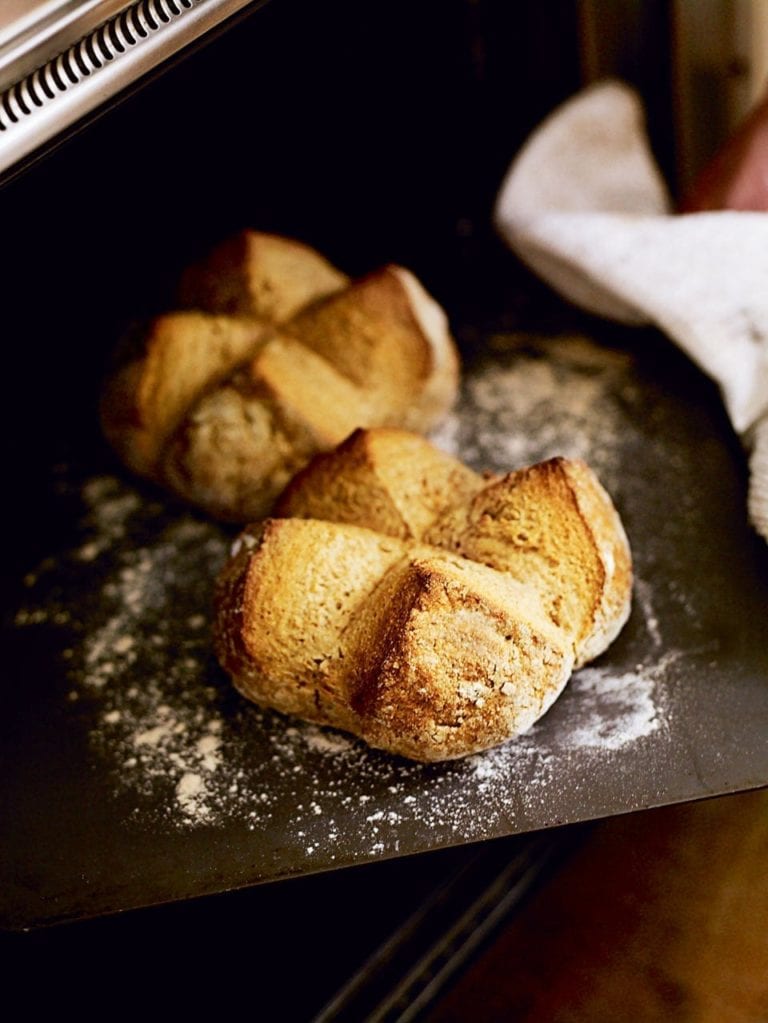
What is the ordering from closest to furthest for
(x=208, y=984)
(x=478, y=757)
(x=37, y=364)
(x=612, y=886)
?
1. (x=478, y=757)
2. (x=208, y=984)
3. (x=612, y=886)
4. (x=37, y=364)

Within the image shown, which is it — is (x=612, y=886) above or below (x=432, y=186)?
below

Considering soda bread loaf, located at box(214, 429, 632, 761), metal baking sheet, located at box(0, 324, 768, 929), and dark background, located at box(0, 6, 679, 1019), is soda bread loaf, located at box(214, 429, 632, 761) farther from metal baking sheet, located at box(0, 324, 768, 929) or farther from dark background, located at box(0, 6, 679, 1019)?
dark background, located at box(0, 6, 679, 1019)

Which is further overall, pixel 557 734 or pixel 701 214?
pixel 701 214

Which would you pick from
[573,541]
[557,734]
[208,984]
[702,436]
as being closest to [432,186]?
[702,436]

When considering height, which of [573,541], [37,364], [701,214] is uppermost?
[37,364]

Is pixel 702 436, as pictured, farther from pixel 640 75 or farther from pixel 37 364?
pixel 37 364

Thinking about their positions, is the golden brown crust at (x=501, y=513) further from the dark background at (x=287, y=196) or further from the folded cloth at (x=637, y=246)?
the dark background at (x=287, y=196)

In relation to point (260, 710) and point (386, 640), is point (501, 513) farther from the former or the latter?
point (260, 710)
